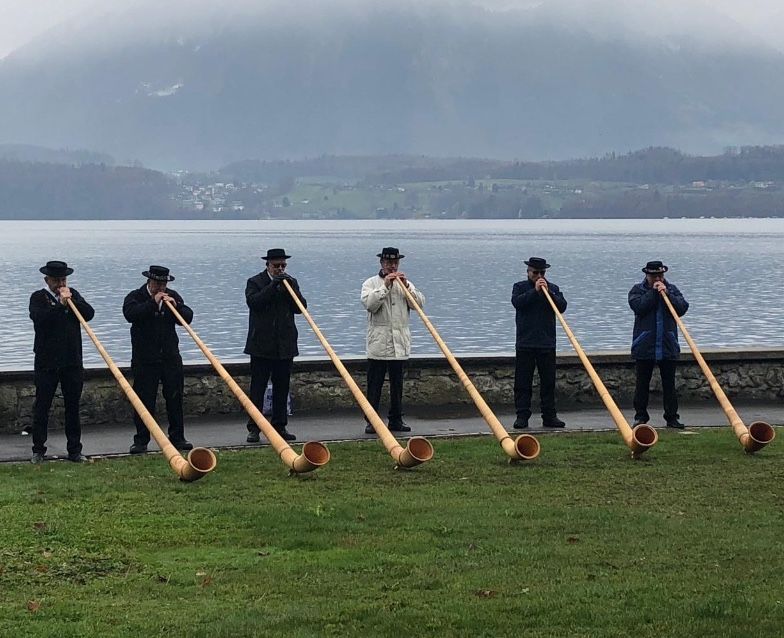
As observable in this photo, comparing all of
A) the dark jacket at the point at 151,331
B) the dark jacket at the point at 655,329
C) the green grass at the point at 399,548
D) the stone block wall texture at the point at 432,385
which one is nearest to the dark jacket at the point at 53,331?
the dark jacket at the point at 151,331

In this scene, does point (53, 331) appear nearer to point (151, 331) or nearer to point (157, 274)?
point (151, 331)

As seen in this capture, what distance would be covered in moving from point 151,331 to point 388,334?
2.44m

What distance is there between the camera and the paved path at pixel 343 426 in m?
12.8

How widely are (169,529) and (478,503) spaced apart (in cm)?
218

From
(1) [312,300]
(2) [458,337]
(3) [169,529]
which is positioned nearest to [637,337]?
(3) [169,529]

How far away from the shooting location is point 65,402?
12.1m

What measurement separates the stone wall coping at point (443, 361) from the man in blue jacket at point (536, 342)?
1.19m

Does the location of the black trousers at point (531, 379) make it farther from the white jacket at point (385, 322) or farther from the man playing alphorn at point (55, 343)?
the man playing alphorn at point (55, 343)

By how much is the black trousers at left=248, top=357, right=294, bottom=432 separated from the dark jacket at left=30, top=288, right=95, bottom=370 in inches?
75.7

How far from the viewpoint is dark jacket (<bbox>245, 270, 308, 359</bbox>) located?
525 inches

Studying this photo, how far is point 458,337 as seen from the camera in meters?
45.4

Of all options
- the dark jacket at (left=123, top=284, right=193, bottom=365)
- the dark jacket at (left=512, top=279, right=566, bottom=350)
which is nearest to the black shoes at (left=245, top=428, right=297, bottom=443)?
the dark jacket at (left=123, top=284, right=193, bottom=365)

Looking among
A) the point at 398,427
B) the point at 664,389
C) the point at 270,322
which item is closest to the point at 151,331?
the point at 270,322

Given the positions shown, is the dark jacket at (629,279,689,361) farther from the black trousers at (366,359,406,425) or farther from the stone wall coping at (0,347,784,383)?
the black trousers at (366,359,406,425)
